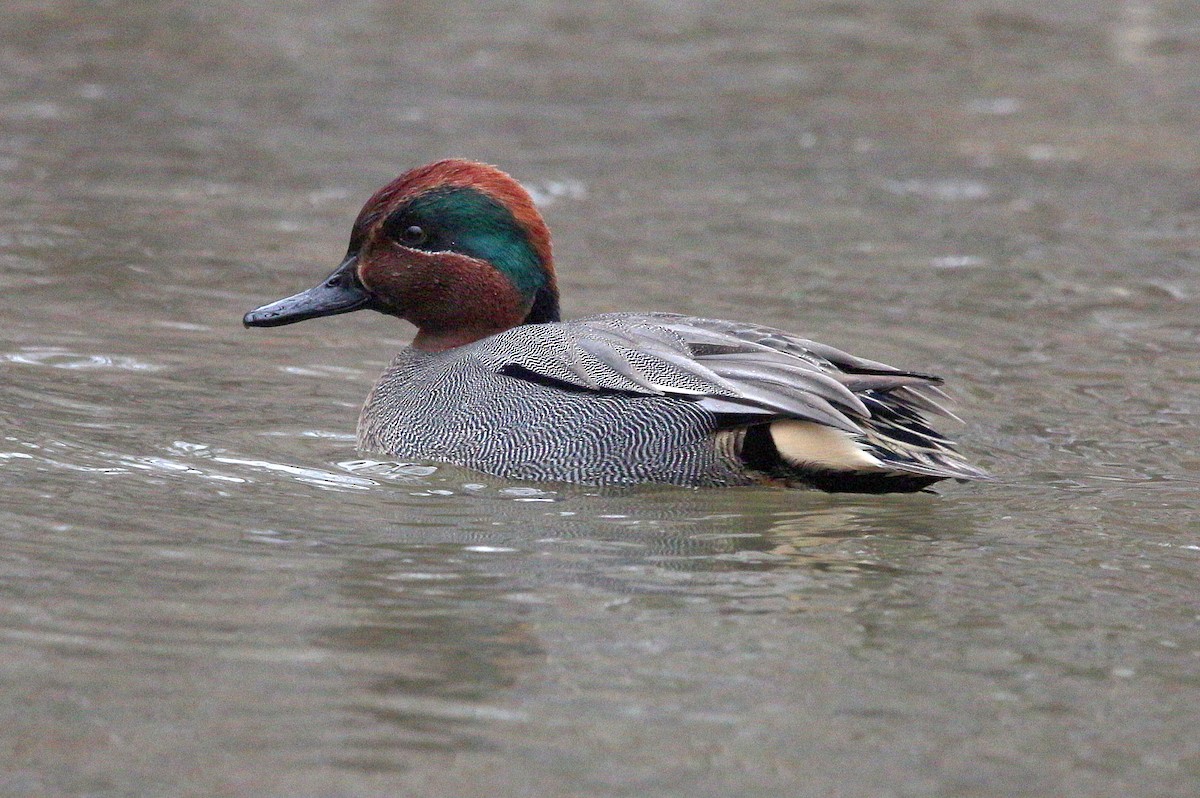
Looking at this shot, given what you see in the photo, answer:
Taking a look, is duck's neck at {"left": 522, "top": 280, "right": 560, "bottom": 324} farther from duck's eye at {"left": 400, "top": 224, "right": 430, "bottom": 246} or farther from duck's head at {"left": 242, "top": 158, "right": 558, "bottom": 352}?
duck's eye at {"left": 400, "top": 224, "right": 430, "bottom": 246}

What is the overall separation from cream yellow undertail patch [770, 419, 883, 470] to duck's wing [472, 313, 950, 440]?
48 mm

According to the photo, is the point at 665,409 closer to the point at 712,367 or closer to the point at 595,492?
the point at 712,367

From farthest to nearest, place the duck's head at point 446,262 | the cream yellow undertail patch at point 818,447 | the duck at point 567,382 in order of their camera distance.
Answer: the duck's head at point 446,262
the duck at point 567,382
the cream yellow undertail patch at point 818,447

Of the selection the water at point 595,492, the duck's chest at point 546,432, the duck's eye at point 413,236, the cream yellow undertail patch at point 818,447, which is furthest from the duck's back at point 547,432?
the duck's eye at point 413,236

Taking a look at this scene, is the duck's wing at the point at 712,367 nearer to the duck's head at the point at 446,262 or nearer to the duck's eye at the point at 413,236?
the duck's head at the point at 446,262

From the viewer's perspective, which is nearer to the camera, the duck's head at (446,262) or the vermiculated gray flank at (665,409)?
the vermiculated gray flank at (665,409)

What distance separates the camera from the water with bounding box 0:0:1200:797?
14.4ft

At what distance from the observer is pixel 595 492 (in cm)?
661

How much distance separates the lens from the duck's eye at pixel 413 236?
23.8ft

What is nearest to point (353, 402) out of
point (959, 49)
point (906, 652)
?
point (906, 652)

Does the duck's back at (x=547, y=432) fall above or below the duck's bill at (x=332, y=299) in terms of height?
below

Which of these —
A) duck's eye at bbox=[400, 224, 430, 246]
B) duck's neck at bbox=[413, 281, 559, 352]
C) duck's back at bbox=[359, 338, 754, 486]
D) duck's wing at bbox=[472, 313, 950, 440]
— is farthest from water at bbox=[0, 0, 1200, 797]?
duck's eye at bbox=[400, 224, 430, 246]

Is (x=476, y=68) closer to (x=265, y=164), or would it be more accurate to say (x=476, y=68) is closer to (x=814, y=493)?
(x=265, y=164)

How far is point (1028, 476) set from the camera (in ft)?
22.6
